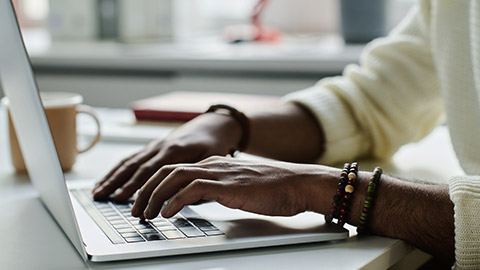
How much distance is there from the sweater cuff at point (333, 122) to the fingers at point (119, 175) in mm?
315

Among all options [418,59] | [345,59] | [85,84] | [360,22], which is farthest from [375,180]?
[85,84]

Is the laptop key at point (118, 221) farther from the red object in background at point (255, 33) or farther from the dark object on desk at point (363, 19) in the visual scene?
the red object in background at point (255, 33)

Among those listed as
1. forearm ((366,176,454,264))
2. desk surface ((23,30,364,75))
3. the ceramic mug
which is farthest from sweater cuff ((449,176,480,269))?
desk surface ((23,30,364,75))

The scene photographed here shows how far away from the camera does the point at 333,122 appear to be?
110 cm

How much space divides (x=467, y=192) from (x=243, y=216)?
0.23m

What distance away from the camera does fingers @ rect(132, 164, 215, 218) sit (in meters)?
0.70

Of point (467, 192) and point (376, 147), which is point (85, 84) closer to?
point (376, 147)

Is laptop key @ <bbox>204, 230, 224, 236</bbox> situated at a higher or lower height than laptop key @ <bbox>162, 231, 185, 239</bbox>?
lower

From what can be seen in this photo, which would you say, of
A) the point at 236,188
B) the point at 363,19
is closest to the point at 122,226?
the point at 236,188

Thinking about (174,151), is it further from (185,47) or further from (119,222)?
(185,47)

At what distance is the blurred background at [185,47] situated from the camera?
2.19m

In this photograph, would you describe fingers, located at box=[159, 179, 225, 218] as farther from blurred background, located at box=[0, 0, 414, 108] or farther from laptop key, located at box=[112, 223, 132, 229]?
blurred background, located at box=[0, 0, 414, 108]

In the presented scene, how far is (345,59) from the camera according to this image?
2.04 meters

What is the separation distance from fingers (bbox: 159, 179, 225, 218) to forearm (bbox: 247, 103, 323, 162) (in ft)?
1.16
